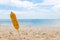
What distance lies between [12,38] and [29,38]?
0.41 metres

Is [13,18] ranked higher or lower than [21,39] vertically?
higher

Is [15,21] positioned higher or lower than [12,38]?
higher

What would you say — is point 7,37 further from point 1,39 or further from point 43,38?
point 43,38

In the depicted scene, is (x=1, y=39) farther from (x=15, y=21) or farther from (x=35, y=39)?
(x=15, y=21)

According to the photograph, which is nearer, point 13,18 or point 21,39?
point 13,18

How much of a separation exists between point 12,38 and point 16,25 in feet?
6.51

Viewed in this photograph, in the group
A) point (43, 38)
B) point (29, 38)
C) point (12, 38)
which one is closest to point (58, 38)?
point (43, 38)

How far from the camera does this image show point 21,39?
3.97 meters

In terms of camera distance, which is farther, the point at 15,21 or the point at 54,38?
the point at 54,38

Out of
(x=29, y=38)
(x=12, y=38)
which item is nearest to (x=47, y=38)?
(x=29, y=38)

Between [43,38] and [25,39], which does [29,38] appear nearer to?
[25,39]

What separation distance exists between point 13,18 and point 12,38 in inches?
80.2

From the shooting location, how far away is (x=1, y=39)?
4.02 meters

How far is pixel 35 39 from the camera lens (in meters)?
4.04
